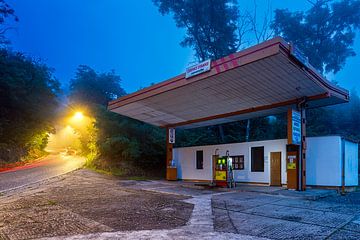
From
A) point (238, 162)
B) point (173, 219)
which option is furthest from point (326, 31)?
point (173, 219)

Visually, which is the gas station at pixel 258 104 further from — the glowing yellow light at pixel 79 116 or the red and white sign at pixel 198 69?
the glowing yellow light at pixel 79 116

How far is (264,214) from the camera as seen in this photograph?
6.61 metres

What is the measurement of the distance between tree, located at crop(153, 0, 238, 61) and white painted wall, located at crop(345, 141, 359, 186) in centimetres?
1432

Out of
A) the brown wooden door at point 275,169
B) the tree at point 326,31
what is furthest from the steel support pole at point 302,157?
the tree at point 326,31

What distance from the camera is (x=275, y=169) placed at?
1318 centimetres

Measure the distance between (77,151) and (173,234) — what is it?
32.4 metres

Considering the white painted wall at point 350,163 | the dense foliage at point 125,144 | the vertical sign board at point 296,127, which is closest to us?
the vertical sign board at point 296,127

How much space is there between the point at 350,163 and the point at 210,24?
56.4ft

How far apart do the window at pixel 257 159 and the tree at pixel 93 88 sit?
25.5 metres

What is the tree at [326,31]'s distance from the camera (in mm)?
28141

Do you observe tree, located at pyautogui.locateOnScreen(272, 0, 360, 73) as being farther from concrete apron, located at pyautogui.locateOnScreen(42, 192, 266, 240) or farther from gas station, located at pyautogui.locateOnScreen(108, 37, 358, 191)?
concrete apron, located at pyautogui.locateOnScreen(42, 192, 266, 240)

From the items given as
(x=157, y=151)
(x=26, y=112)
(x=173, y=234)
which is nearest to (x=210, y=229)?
(x=173, y=234)

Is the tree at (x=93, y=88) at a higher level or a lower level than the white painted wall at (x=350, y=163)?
higher

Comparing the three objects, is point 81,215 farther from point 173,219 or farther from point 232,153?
point 232,153
